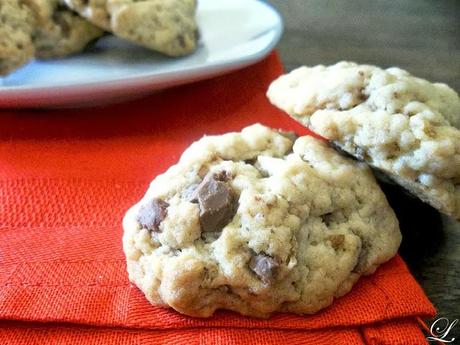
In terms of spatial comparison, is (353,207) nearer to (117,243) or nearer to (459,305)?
(459,305)

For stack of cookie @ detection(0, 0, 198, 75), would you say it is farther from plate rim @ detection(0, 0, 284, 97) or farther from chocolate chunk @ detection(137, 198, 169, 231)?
chocolate chunk @ detection(137, 198, 169, 231)

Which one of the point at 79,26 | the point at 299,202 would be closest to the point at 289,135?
the point at 299,202

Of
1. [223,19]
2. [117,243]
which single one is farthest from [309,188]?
[223,19]

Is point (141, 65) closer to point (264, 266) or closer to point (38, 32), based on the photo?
point (38, 32)

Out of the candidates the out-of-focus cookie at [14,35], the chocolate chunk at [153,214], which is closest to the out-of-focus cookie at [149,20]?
the out-of-focus cookie at [14,35]

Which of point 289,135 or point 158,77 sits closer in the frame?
point 289,135

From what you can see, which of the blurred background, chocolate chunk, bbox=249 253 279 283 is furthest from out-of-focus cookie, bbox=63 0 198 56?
chocolate chunk, bbox=249 253 279 283
